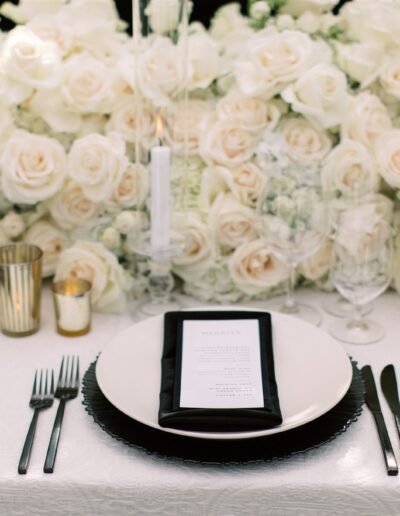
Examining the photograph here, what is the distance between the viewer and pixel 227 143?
1.42 meters

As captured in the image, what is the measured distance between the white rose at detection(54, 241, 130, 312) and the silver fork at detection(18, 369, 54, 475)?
27 cm

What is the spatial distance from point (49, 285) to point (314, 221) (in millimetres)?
565

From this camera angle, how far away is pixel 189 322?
4.02 feet

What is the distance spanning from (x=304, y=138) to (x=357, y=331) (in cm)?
37

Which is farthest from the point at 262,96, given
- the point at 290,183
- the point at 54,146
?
the point at 54,146

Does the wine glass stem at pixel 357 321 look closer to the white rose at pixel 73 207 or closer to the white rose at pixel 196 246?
the white rose at pixel 196 246

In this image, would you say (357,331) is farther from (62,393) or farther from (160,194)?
(62,393)

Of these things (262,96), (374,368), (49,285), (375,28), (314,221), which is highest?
(375,28)

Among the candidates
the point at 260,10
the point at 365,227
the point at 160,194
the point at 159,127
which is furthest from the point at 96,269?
the point at 260,10

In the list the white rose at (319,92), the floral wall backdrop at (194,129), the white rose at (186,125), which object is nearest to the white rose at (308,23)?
the floral wall backdrop at (194,129)

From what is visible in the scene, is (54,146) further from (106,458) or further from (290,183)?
(106,458)

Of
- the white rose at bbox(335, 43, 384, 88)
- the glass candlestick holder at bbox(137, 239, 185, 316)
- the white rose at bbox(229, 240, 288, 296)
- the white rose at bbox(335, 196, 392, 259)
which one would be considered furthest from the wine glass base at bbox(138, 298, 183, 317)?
the white rose at bbox(335, 43, 384, 88)

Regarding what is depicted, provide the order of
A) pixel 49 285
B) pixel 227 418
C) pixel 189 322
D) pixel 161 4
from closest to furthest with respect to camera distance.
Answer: pixel 227 418 < pixel 189 322 < pixel 161 4 < pixel 49 285

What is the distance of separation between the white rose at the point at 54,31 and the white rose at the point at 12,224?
0.32 meters
